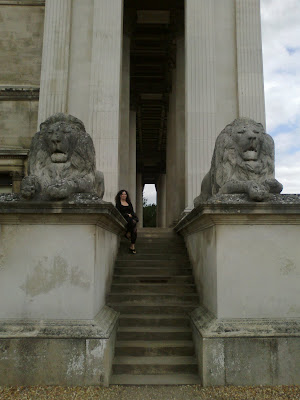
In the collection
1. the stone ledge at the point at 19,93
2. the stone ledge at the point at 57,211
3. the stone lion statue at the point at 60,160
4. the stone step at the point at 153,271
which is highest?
the stone ledge at the point at 19,93

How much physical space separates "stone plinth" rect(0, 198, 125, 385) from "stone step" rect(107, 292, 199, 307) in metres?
1.37

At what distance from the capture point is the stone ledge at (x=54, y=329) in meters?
4.93

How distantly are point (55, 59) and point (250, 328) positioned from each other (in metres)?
12.5

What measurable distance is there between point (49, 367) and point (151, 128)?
27498mm

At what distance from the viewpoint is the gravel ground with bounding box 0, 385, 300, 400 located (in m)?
4.55

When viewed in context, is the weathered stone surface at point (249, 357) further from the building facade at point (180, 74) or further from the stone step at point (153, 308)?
the building facade at point (180, 74)

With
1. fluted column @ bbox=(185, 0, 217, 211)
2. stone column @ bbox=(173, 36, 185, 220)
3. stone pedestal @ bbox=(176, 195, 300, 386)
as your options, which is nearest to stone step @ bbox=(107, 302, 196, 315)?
stone pedestal @ bbox=(176, 195, 300, 386)

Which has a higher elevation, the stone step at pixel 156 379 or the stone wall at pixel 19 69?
the stone wall at pixel 19 69

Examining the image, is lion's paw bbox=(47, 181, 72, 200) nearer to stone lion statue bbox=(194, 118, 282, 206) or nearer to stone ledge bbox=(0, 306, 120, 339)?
stone ledge bbox=(0, 306, 120, 339)

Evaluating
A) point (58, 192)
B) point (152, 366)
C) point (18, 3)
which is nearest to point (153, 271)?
point (152, 366)

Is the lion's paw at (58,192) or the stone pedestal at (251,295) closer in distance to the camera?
the stone pedestal at (251,295)

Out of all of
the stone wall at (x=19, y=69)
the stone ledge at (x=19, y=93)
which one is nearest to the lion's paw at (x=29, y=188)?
the stone wall at (x=19, y=69)

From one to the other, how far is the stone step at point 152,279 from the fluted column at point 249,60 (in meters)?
7.82

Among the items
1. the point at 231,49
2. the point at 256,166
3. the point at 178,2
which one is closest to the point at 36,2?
the point at 178,2
